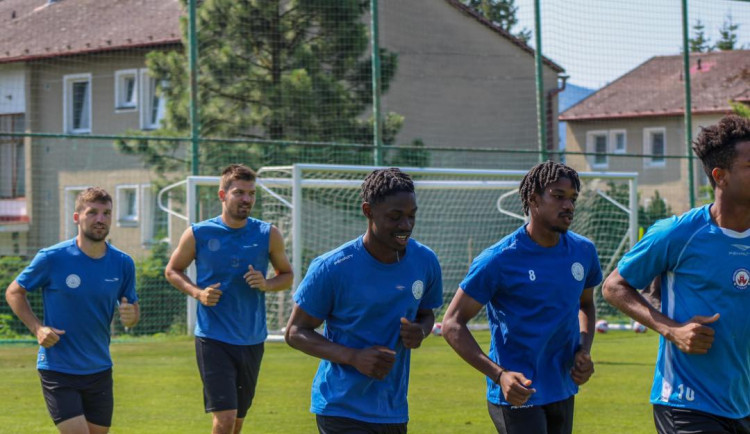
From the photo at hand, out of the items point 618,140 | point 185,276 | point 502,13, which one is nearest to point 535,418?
point 185,276

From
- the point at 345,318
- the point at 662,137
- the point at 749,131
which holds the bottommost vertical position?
the point at 345,318

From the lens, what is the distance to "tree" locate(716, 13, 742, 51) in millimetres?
21906

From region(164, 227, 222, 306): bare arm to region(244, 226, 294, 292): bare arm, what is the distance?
262mm

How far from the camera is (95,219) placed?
7406mm

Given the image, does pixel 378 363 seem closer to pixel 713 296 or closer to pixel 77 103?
pixel 713 296

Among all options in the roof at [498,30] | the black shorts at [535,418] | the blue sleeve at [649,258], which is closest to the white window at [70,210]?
the roof at [498,30]

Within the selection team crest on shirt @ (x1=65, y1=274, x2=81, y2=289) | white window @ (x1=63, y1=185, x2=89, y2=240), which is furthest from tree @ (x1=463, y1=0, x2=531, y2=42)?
team crest on shirt @ (x1=65, y1=274, x2=81, y2=289)

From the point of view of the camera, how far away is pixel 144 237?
23.7m

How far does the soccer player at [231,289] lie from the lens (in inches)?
312

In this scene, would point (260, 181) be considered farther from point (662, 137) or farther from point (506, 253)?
point (662, 137)

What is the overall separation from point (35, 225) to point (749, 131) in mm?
21094

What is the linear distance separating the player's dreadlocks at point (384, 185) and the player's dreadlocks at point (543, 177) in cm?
60

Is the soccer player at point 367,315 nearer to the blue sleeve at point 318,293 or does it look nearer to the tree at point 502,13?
the blue sleeve at point 318,293

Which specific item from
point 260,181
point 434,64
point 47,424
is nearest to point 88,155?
point 434,64
